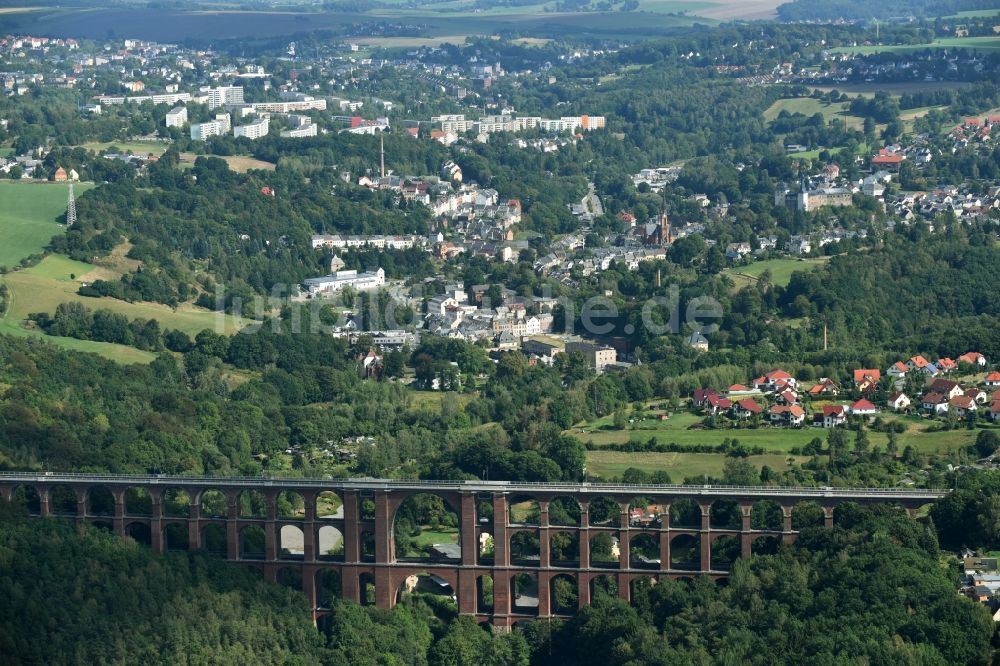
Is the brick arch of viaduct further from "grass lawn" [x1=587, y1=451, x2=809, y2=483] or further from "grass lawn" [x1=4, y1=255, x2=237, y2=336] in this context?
"grass lawn" [x1=4, y1=255, x2=237, y2=336]

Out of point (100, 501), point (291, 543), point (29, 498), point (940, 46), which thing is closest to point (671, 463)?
point (291, 543)

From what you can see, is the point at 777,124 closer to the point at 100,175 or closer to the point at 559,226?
the point at 559,226

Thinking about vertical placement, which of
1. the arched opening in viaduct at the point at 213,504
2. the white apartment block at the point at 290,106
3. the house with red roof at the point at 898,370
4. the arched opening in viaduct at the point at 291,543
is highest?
the arched opening in viaduct at the point at 213,504

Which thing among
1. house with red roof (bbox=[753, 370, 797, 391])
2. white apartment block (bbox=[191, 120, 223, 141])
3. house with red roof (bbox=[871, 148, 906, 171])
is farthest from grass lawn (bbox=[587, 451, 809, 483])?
white apartment block (bbox=[191, 120, 223, 141])

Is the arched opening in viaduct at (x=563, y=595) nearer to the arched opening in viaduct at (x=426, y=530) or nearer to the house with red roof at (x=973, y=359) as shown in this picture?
the arched opening in viaduct at (x=426, y=530)

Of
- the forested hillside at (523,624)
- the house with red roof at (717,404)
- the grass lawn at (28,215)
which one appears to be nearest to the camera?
the forested hillside at (523,624)

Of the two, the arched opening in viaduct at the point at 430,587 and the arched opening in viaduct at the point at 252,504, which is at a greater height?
the arched opening in viaduct at the point at 252,504

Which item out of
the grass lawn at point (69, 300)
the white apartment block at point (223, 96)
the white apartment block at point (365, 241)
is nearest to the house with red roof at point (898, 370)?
the grass lawn at point (69, 300)

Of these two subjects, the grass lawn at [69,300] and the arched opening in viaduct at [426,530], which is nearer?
the arched opening in viaduct at [426,530]

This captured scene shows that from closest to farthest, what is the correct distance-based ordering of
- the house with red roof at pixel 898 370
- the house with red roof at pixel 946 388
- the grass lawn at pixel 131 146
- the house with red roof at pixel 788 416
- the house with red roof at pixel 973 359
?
the house with red roof at pixel 788 416 → the house with red roof at pixel 946 388 → the house with red roof at pixel 898 370 → the house with red roof at pixel 973 359 → the grass lawn at pixel 131 146
